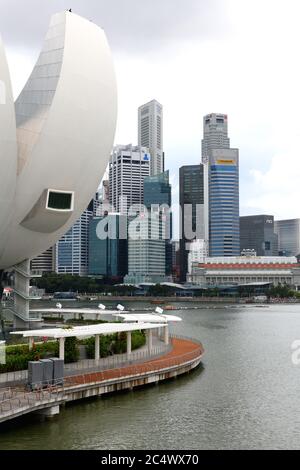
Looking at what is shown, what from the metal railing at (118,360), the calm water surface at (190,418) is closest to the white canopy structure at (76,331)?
the metal railing at (118,360)

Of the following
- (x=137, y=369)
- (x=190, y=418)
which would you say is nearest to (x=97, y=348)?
(x=137, y=369)

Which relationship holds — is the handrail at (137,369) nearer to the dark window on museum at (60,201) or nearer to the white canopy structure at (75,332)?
the white canopy structure at (75,332)

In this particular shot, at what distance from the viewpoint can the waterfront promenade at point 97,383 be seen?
26.3 m

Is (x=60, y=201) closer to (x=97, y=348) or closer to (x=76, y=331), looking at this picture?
(x=97, y=348)

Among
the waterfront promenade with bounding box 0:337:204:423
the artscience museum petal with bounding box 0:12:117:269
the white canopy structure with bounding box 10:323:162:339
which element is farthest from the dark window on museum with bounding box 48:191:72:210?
the waterfront promenade with bounding box 0:337:204:423

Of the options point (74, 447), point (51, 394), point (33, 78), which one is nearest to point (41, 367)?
point (51, 394)

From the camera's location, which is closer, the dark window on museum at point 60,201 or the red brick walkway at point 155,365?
the red brick walkway at point 155,365

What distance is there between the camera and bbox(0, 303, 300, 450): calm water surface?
2489 cm

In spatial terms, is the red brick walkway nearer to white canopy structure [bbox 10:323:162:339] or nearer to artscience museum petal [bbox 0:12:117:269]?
white canopy structure [bbox 10:323:162:339]

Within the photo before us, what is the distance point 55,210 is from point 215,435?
70.5ft

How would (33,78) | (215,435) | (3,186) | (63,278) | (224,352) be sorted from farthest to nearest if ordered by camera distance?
(63,278), (224,352), (33,78), (3,186), (215,435)

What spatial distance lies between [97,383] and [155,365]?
596 centimetres
